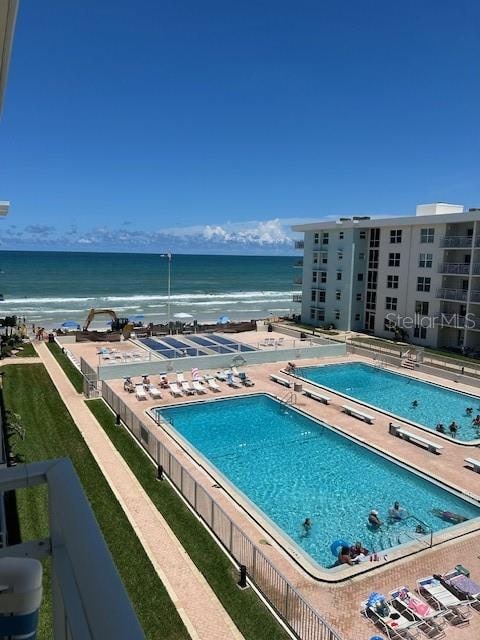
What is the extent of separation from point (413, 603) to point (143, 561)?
21.2ft

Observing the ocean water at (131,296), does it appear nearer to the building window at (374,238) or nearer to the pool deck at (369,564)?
the building window at (374,238)

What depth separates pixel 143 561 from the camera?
40.5ft

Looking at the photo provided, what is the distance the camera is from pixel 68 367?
3194 cm

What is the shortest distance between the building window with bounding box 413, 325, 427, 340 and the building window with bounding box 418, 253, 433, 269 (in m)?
5.41

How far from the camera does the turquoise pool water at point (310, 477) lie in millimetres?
15484

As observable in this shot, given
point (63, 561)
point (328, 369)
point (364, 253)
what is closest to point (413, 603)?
point (63, 561)

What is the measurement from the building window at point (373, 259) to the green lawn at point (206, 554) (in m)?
36.1

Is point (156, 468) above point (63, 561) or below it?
below

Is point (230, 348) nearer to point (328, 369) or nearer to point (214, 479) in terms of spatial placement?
point (328, 369)

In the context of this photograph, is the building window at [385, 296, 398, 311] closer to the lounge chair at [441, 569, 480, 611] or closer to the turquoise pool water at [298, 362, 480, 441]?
the turquoise pool water at [298, 362, 480, 441]

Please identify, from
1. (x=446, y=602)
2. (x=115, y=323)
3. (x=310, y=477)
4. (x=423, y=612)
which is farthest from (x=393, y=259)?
(x=423, y=612)

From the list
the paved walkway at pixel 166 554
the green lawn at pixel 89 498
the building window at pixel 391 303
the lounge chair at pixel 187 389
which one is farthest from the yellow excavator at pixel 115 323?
the building window at pixel 391 303

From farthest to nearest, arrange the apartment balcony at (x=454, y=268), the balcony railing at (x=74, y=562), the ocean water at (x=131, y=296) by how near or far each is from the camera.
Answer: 1. the ocean water at (x=131, y=296)
2. the apartment balcony at (x=454, y=268)
3. the balcony railing at (x=74, y=562)

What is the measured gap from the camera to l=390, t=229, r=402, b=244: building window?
46375mm
